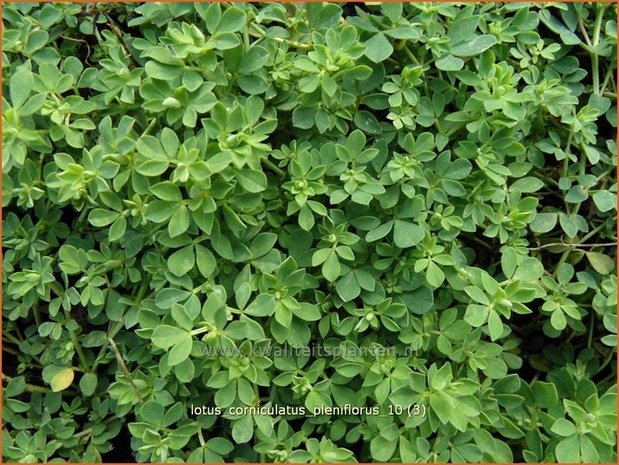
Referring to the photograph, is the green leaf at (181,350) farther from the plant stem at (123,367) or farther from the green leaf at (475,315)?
the green leaf at (475,315)

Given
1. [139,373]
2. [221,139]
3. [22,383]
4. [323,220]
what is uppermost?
[221,139]

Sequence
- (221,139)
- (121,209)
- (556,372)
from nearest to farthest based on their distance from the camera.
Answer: (221,139)
(121,209)
(556,372)

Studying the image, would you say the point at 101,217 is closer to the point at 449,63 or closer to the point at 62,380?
the point at 62,380

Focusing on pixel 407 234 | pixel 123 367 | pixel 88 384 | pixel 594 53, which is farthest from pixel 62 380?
pixel 594 53

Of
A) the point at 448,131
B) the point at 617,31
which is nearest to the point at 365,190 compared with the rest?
the point at 448,131

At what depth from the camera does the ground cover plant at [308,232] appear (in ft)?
4.90

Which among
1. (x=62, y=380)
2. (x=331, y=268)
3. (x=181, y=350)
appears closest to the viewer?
(x=181, y=350)

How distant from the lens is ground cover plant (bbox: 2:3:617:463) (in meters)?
1.49

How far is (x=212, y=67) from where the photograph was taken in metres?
1.49

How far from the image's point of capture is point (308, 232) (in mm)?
1555

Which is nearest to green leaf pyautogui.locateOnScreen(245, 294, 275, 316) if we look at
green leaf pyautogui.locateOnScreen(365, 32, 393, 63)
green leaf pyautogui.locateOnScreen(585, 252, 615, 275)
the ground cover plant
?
the ground cover plant

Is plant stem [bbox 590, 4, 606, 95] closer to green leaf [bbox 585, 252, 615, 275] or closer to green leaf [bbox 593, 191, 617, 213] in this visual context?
green leaf [bbox 593, 191, 617, 213]

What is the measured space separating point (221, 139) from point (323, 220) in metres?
0.32

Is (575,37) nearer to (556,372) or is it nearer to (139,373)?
(556,372)
